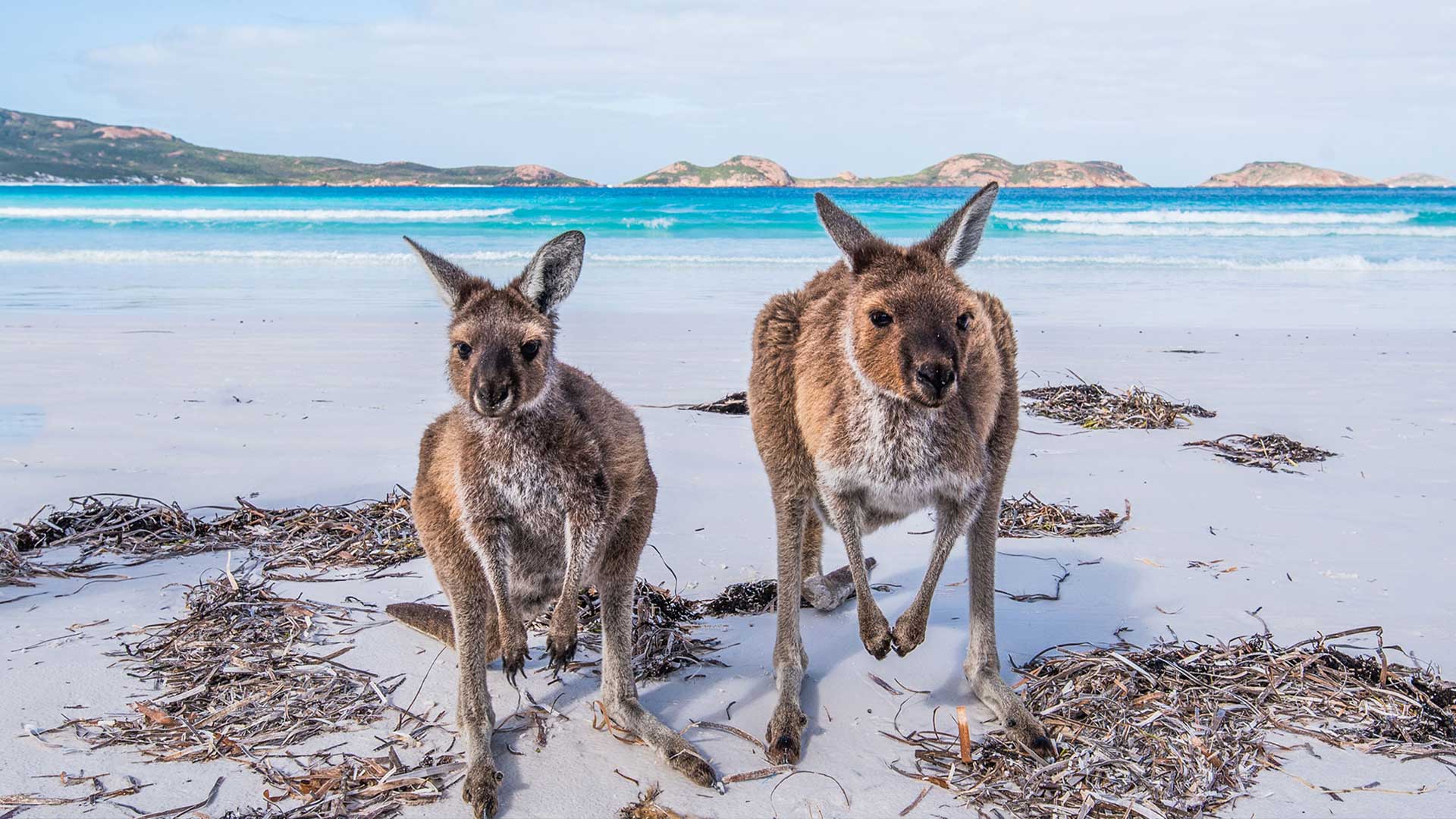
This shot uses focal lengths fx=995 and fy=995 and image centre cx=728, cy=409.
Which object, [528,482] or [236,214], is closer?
[528,482]

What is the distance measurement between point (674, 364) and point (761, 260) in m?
11.0

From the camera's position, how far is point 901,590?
12.4 ft

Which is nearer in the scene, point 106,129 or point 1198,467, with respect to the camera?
point 1198,467

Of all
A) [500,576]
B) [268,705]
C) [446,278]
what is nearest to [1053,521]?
[500,576]

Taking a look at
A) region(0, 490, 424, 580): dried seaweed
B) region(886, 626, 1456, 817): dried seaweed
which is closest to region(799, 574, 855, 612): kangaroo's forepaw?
region(886, 626, 1456, 817): dried seaweed

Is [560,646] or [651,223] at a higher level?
[651,223]

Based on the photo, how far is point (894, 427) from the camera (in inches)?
107

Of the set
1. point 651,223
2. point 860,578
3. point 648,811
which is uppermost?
point 651,223

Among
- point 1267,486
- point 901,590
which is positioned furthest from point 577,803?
point 1267,486

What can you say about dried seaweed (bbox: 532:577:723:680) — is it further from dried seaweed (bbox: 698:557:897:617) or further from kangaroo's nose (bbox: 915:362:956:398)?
kangaroo's nose (bbox: 915:362:956:398)

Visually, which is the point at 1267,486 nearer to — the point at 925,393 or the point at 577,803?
the point at 925,393

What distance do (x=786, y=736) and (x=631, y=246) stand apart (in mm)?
20196

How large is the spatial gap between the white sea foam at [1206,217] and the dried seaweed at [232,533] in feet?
89.5

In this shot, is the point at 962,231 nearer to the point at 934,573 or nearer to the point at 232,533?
the point at 934,573
